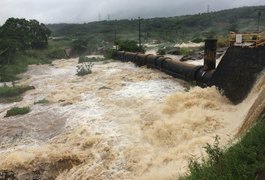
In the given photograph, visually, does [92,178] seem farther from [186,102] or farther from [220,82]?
[220,82]

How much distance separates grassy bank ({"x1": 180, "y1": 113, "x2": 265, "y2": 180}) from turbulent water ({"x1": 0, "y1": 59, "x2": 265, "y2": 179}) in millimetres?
1747

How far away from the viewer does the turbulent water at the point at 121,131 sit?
9898 millimetres

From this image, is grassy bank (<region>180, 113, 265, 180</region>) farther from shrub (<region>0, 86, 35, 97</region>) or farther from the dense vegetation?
the dense vegetation

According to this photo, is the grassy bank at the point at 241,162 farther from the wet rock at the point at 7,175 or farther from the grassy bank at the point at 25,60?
the grassy bank at the point at 25,60

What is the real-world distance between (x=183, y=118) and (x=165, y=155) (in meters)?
2.82

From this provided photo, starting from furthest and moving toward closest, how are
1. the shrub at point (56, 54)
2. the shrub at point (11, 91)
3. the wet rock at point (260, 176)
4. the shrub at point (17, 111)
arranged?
the shrub at point (56, 54) < the shrub at point (11, 91) < the shrub at point (17, 111) < the wet rock at point (260, 176)

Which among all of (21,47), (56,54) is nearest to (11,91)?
(21,47)

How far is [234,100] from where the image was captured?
13898mm

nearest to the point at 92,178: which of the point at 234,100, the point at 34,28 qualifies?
the point at 234,100

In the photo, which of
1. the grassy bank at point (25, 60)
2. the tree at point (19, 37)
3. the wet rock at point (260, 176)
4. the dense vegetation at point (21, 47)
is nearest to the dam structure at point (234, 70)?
the wet rock at point (260, 176)

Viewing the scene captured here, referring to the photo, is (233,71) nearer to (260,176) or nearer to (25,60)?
(260,176)

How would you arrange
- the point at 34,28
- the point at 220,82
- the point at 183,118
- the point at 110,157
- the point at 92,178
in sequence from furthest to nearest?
1. the point at 34,28
2. the point at 220,82
3. the point at 183,118
4. the point at 110,157
5. the point at 92,178

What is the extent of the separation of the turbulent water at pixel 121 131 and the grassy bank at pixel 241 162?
175 cm

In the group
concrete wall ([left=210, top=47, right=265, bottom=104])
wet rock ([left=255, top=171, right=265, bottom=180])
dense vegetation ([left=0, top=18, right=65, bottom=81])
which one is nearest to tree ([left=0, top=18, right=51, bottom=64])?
dense vegetation ([left=0, top=18, right=65, bottom=81])
